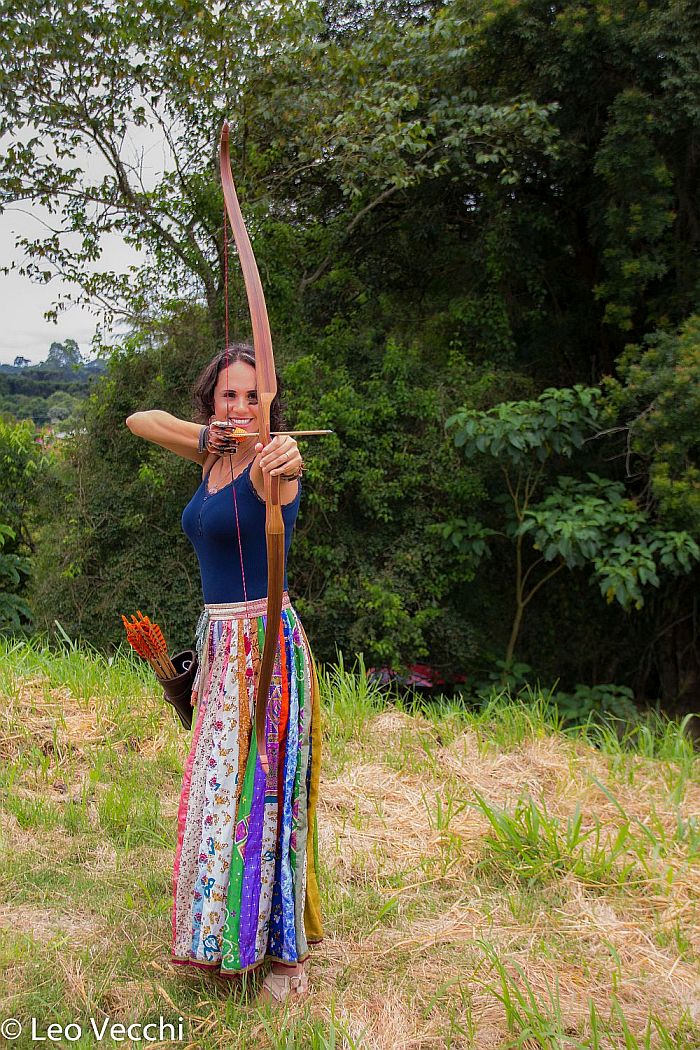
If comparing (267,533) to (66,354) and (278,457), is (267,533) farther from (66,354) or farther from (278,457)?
(66,354)

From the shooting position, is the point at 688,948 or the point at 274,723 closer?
the point at 274,723

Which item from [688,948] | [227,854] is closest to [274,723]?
[227,854]

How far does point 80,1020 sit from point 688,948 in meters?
1.44

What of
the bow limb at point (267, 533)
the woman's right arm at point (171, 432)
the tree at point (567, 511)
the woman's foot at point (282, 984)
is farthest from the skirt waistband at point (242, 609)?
the tree at point (567, 511)

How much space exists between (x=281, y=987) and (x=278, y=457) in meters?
1.15

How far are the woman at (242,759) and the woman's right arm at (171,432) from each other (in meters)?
0.13

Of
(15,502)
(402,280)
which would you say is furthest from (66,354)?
(402,280)

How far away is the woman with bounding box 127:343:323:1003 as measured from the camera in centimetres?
188

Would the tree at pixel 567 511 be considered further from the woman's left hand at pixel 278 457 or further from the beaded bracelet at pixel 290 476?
the woman's left hand at pixel 278 457

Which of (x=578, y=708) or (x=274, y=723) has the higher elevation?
(x=274, y=723)

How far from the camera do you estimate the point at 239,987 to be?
Answer: 77.3 inches

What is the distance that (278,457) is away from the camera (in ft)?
5.66

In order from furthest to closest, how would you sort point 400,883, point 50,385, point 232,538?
1. point 50,385
2. point 400,883
3. point 232,538

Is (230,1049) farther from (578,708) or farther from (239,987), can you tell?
(578,708)
